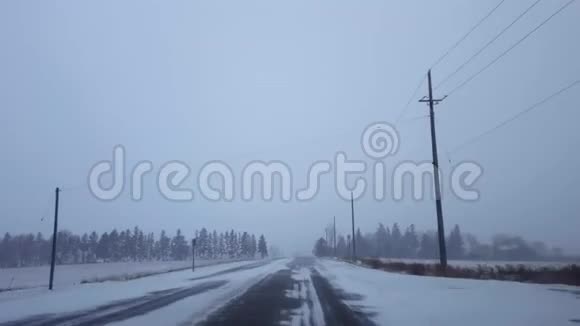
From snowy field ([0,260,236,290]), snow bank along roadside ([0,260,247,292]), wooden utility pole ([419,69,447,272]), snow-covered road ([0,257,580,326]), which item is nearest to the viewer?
snow-covered road ([0,257,580,326])

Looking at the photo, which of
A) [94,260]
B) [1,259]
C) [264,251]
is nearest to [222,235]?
[264,251]

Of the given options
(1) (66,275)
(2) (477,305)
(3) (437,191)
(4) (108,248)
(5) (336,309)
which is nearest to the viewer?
(2) (477,305)

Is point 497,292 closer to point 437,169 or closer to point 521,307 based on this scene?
point 521,307

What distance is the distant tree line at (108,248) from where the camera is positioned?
435 feet

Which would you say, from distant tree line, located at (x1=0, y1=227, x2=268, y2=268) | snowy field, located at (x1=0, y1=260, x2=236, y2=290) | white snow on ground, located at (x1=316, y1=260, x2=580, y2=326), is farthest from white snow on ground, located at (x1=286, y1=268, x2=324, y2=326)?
distant tree line, located at (x1=0, y1=227, x2=268, y2=268)

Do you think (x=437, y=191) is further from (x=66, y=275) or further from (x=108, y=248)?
(x=108, y=248)

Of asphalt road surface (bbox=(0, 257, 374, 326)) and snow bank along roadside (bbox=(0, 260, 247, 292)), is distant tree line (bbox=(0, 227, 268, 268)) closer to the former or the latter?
snow bank along roadside (bbox=(0, 260, 247, 292))

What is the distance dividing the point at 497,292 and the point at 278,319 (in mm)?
9017

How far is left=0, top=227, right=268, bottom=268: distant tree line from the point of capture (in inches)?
5221

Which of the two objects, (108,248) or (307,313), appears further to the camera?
(108,248)

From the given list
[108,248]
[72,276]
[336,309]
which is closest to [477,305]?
[336,309]

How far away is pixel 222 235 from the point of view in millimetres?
175375

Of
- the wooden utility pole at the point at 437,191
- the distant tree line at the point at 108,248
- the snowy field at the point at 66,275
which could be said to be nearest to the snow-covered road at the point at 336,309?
the wooden utility pole at the point at 437,191

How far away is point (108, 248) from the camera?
136 meters
